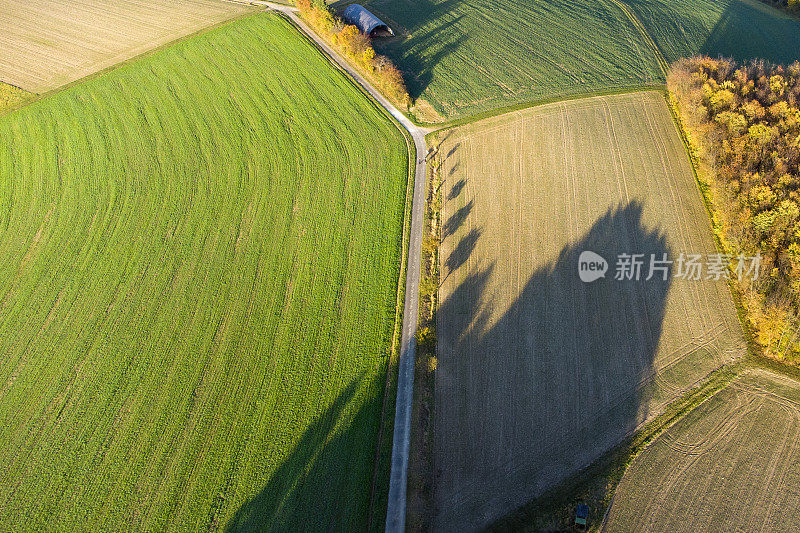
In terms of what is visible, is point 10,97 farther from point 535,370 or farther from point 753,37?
point 753,37

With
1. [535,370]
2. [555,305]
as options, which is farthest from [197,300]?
[555,305]

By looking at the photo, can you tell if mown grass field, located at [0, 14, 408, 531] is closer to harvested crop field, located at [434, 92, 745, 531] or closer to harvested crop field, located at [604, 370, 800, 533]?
harvested crop field, located at [434, 92, 745, 531]

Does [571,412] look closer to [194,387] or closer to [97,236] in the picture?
[194,387]

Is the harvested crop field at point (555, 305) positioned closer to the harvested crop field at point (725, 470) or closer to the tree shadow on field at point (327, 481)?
the harvested crop field at point (725, 470)

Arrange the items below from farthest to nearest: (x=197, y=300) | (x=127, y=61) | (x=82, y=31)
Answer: (x=82, y=31) < (x=127, y=61) < (x=197, y=300)

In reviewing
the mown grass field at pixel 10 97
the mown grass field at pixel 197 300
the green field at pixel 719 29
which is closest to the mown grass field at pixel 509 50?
the green field at pixel 719 29

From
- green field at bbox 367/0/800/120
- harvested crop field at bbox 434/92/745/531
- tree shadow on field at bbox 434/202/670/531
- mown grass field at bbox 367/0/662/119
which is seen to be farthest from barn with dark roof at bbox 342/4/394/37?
tree shadow on field at bbox 434/202/670/531

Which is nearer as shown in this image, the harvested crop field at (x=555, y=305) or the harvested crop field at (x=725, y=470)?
the harvested crop field at (x=725, y=470)

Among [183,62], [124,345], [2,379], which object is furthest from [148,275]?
[183,62]
